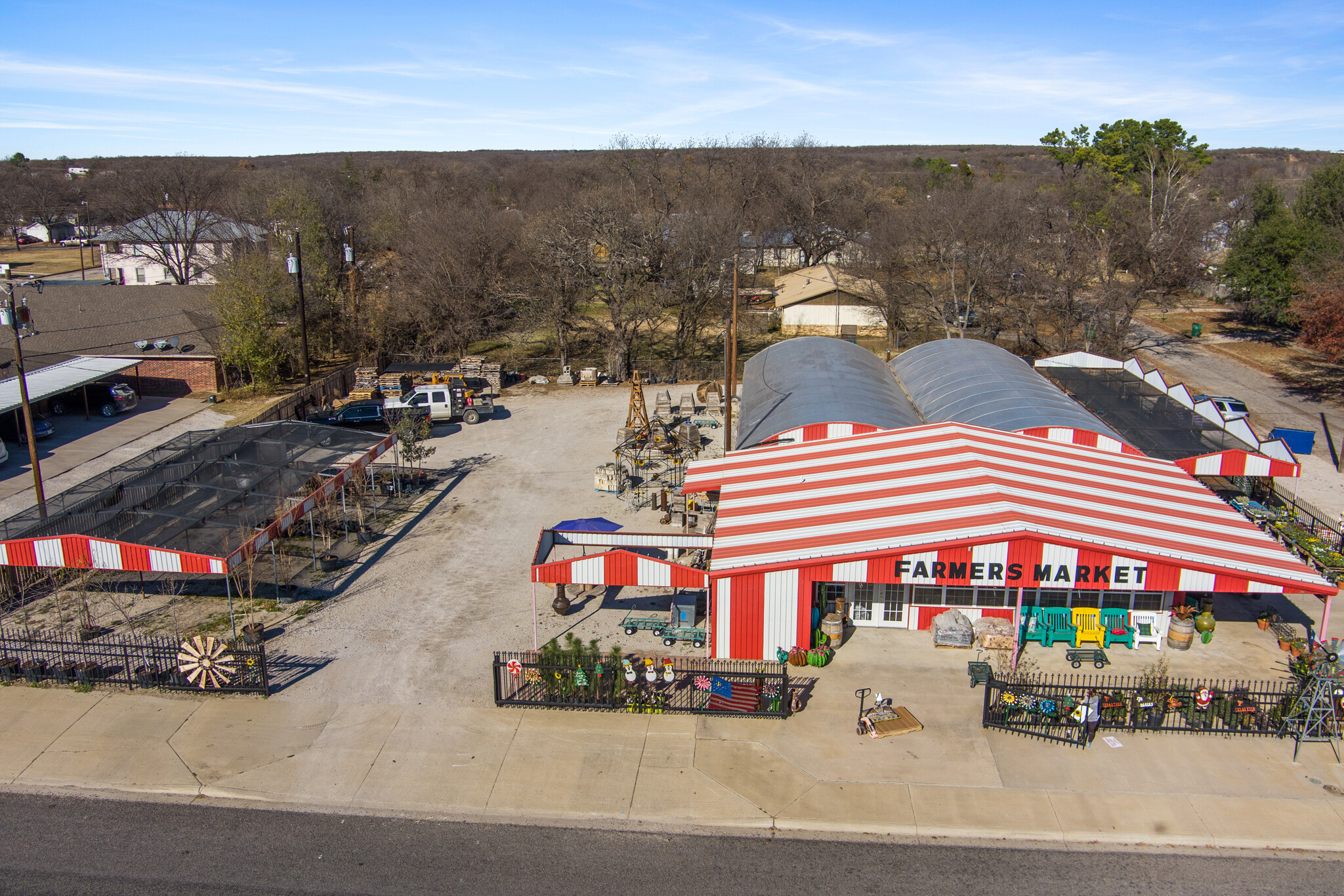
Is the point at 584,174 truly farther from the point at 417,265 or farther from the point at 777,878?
the point at 777,878

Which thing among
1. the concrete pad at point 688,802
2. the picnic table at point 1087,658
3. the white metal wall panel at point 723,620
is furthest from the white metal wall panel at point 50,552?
the picnic table at point 1087,658

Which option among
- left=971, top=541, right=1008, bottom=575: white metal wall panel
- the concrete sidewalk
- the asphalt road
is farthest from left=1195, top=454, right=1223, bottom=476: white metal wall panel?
the asphalt road

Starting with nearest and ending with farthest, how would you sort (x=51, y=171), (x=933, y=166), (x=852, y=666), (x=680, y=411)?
(x=852, y=666)
(x=680, y=411)
(x=933, y=166)
(x=51, y=171)

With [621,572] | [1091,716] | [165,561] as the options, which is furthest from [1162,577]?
[165,561]

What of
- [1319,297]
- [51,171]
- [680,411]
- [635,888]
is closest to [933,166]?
[1319,297]

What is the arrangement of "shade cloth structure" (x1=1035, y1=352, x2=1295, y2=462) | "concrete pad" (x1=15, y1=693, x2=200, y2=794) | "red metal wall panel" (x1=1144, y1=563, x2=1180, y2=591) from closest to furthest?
"concrete pad" (x1=15, y1=693, x2=200, y2=794)
"red metal wall panel" (x1=1144, y1=563, x2=1180, y2=591)
"shade cloth structure" (x1=1035, y1=352, x2=1295, y2=462)

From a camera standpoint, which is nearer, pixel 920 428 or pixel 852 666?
pixel 852 666

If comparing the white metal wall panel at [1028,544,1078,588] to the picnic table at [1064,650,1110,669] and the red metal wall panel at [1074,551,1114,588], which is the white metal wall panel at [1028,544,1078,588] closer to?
the red metal wall panel at [1074,551,1114,588]
